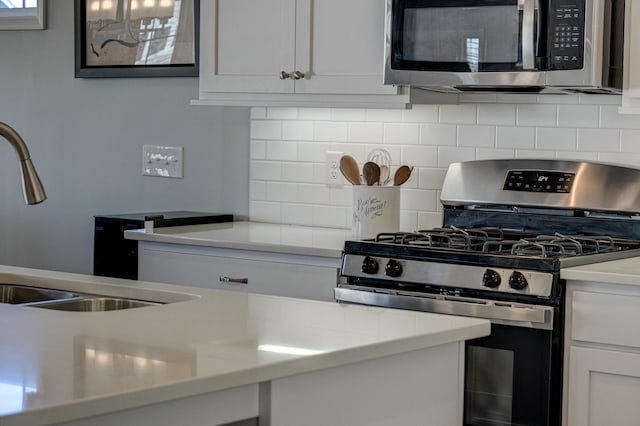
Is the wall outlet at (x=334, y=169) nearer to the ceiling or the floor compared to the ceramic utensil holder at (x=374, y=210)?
nearer to the ceiling

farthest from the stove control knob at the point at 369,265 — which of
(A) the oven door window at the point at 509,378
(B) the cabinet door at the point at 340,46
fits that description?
(B) the cabinet door at the point at 340,46

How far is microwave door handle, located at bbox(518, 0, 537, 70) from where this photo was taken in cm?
331

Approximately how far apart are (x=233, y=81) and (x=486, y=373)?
5.00 feet

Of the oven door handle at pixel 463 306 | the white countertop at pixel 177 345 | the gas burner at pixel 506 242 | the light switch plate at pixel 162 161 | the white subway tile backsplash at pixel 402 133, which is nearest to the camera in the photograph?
the white countertop at pixel 177 345

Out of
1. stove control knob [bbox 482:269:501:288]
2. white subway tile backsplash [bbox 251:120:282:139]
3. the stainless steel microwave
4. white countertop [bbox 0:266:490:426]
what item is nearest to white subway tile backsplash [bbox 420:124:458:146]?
the stainless steel microwave

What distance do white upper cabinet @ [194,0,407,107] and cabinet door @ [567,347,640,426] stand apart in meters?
1.12

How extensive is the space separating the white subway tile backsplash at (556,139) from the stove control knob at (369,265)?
32.7 inches

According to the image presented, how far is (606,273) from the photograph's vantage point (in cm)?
289

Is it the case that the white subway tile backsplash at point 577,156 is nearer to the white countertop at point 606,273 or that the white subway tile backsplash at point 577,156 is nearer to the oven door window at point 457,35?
the oven door window at point 457,35

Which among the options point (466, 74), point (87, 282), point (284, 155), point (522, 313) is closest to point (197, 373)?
point (87, 282)

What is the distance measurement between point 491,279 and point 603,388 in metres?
0.42

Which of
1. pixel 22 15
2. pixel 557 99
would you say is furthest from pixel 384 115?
pixel 22 15

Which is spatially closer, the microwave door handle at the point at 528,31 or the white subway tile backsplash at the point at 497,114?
the microwave door handle at the point at 528,31

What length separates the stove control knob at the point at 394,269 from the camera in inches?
127
